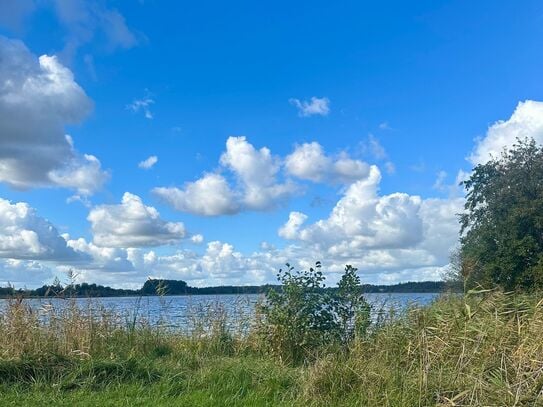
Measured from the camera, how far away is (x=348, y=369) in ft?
23.1

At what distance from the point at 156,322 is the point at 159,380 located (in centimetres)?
374

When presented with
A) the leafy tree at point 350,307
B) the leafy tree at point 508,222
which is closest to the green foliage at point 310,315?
the leafy tree at point 350,307

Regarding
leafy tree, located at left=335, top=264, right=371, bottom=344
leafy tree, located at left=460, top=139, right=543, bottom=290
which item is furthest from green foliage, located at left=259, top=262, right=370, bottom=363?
leafy tree, located at left=460, top=139, right=543, bottom=290

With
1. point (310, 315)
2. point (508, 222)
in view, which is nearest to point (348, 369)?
point (310, 315)

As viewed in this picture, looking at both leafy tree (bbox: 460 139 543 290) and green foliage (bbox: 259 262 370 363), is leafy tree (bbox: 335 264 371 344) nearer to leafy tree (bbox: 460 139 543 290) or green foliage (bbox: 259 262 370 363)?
green foliage (bbox: 259 262 370 363)

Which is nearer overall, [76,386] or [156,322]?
[76,386]

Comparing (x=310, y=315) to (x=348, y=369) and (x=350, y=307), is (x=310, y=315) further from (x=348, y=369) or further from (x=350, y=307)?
(x=348, y=369)

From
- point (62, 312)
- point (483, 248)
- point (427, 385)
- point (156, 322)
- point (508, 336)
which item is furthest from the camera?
point (483, 248)

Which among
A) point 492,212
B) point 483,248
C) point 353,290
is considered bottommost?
point 353,290

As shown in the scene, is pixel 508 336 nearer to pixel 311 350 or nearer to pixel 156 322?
pixel 311 350

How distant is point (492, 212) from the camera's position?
33.4 meters

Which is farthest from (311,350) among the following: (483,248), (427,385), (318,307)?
(483,248)

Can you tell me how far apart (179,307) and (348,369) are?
5.65 meters

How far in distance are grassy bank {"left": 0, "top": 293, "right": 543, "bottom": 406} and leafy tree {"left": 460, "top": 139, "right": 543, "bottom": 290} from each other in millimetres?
21447
